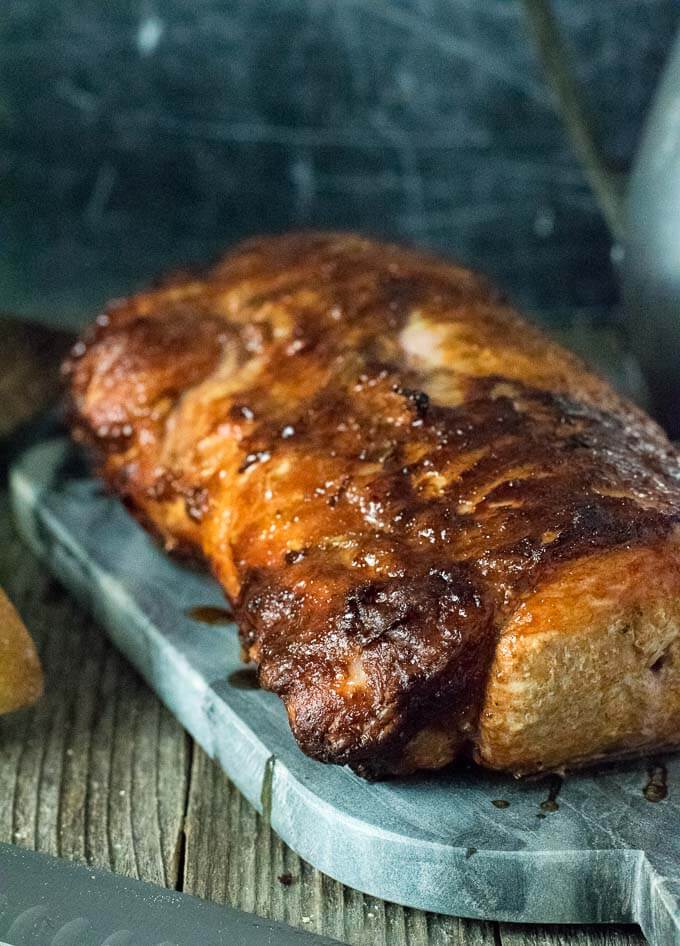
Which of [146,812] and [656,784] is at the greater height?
[656,784]

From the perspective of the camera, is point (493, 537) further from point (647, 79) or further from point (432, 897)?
point (647, 79)

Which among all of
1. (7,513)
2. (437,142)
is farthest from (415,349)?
(437,142)

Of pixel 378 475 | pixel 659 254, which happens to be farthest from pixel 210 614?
pixel 659 254

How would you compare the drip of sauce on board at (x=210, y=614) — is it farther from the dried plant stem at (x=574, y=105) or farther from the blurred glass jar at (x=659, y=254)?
the dried plant stem at (x=574, y=105)

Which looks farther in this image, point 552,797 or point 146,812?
point 146,812

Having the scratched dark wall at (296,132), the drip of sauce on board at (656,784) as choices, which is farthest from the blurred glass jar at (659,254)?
the drip of sauce on board at (656,784)

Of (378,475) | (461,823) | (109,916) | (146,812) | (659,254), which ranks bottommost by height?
(146,812)

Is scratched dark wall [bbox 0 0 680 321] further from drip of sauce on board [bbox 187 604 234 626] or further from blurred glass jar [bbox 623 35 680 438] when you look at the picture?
drip of sauce on board [bbox 187 604 234 626]

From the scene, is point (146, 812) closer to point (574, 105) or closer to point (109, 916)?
point (109, 916)
